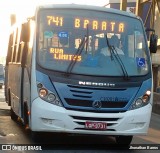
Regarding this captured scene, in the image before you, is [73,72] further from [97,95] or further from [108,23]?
[108,23]

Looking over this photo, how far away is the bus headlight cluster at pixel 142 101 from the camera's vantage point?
8.85m

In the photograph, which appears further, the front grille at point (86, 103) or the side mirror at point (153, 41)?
the side mirror at point (153, 41)

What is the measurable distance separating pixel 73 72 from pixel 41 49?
2.51ft

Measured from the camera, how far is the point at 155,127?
14.2 metres

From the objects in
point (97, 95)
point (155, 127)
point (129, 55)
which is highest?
point (129, 55)

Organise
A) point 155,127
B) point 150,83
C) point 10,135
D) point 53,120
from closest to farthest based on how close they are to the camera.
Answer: point 53,120
point 150,83
point 10,135
point 155,127

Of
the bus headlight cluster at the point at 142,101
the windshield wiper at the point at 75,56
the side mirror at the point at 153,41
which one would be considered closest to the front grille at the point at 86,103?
the bus headlight cluster at the point at 142,101

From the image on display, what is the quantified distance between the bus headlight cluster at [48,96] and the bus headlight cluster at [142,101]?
4.59ft

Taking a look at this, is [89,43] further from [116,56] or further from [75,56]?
[116,56]

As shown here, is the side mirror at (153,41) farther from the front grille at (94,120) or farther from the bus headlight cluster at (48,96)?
the bus headlight cluster at (48,96)

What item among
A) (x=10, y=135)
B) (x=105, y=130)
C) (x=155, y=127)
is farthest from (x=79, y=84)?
(x=155, y=127)

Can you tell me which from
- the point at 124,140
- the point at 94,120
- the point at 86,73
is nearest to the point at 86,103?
the point at 94,120

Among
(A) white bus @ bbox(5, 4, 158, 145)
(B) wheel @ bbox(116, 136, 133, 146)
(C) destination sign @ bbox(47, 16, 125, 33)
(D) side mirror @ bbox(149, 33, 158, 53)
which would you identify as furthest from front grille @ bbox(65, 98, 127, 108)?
(D) side mirror @ bbox(149, 33, 158, 53)

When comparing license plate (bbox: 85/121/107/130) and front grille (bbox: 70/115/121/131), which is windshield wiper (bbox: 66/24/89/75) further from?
license plate (bbox: 85/121/107/130)
